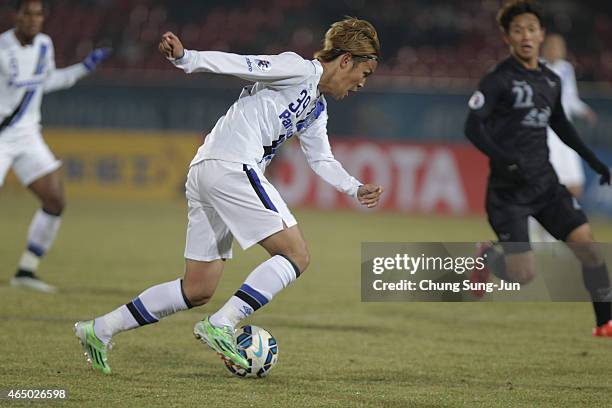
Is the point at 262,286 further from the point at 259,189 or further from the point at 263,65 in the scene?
the point at 263,65

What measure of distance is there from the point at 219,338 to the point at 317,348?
5.54 feet

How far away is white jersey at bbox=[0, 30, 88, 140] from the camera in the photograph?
A: 9211 millimetres

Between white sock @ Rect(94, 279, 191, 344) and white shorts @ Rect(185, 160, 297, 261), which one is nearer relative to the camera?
white shorts @ Rect(185, 160, 297, 261)

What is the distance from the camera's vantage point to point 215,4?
23.7 meters

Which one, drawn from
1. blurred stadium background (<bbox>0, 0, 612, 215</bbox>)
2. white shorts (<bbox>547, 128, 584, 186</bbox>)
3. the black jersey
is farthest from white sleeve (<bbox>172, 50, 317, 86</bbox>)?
blurred stadium background (<bbox>0, 0, 612, 215</bbox>)

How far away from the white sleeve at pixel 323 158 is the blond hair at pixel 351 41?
1.45ft

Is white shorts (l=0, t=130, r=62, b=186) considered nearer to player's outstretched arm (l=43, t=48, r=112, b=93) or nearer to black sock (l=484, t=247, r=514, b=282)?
player's outstretched arm (l=43, t=48, r=112, b=93)

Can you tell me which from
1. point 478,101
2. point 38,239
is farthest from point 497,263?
point 38,239

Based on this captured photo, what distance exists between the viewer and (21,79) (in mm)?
9273

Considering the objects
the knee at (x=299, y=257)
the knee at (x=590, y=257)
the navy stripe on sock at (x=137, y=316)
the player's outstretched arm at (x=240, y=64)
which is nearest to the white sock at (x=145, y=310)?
the navy stripe on sock at (x=137, y=316)

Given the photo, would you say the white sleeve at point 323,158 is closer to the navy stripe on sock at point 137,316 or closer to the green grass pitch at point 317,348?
the green grass pitch at point 317,348

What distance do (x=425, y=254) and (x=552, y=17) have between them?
14.0 m

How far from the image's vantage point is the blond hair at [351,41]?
18.4 feet

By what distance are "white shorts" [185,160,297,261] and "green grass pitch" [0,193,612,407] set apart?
769mm
